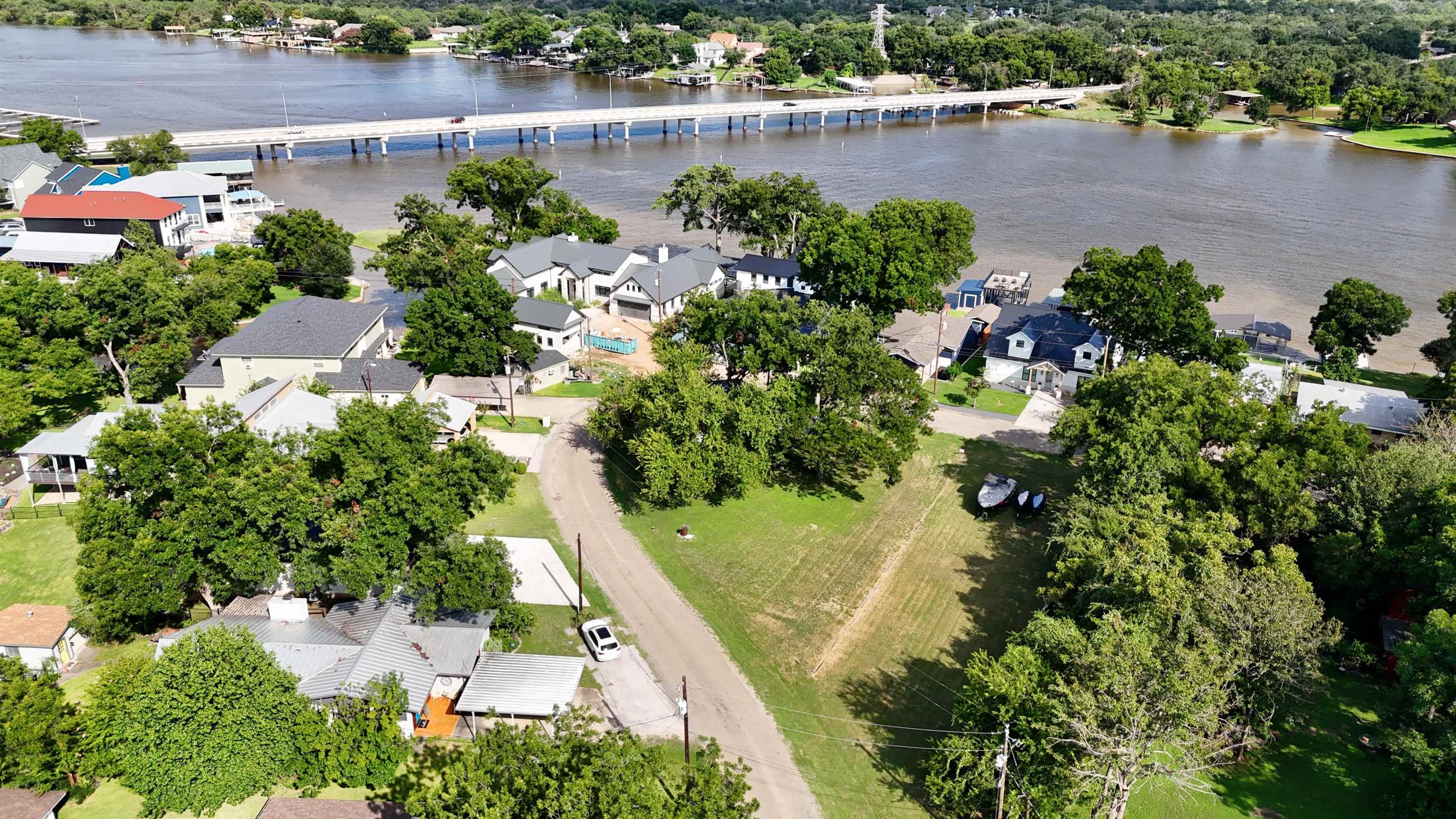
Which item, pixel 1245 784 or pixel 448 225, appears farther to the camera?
pixel 448 225

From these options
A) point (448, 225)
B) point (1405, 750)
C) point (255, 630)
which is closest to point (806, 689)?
point (1405, 750)

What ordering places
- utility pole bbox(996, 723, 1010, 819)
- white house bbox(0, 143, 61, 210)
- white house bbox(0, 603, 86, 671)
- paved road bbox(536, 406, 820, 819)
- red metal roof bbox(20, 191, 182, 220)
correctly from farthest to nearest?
white house bbox(0, 143, 61, 210)
red metal roof bbox(20, 191, 182, 220)
white house bbox(0, 603, 86, 671)
paved road bbox(536, 406, 820, 819)
utility pole bbox(996, 723, 1010, 819)

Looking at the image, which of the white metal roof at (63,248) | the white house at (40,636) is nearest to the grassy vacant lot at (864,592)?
the white house at (40,636)

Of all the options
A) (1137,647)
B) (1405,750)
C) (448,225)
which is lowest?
(1405,750)

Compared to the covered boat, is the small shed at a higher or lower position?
higher

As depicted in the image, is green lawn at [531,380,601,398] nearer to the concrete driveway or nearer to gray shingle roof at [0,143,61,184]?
the concrete driveway

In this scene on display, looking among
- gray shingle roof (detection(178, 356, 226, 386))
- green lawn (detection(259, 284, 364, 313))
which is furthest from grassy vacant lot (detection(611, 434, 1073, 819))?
green lawn (detection(259, 284, 364, 313))

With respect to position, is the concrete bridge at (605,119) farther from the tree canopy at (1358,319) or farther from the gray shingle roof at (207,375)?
the tree canopy at (1358,319)

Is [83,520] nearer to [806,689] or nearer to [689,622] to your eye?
[689,622]
